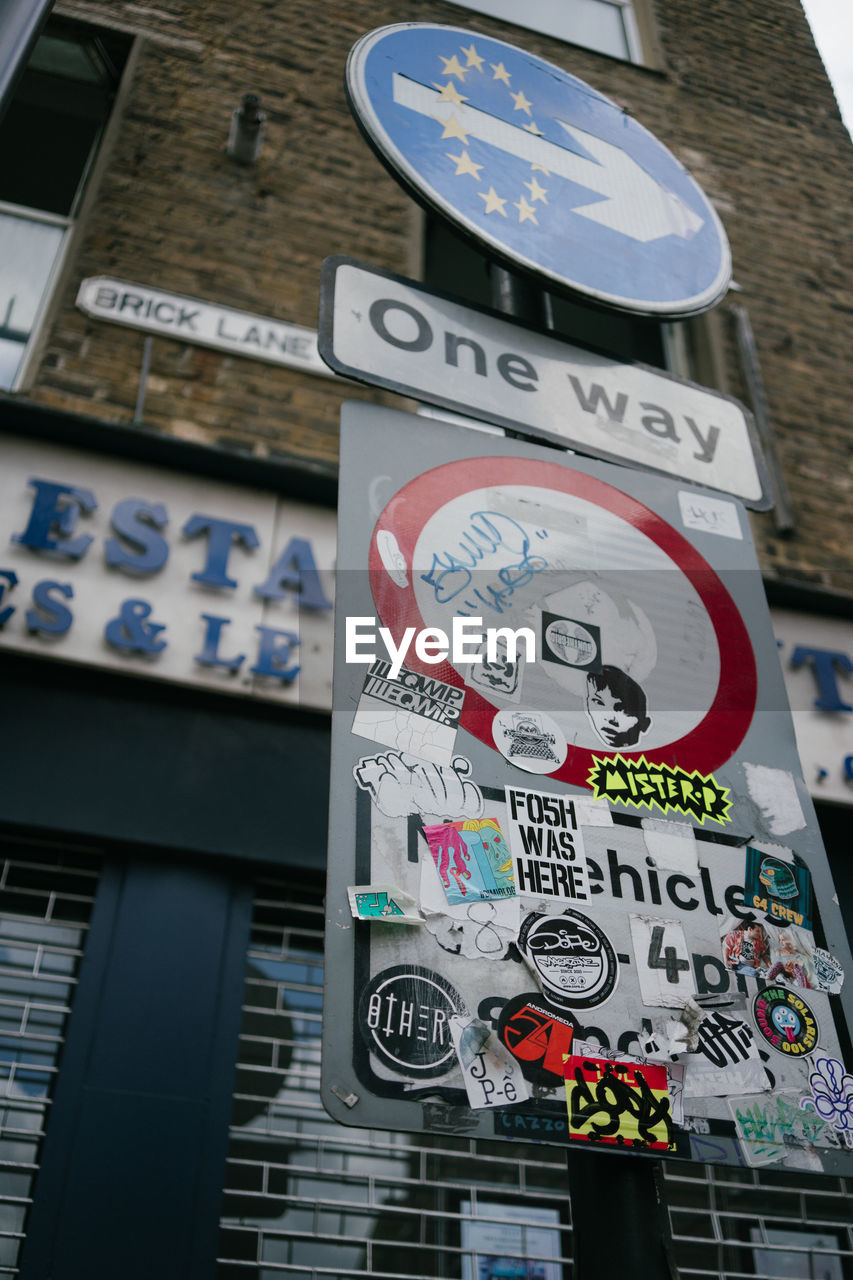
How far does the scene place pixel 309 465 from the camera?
4.43 m

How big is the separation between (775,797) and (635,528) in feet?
1.82

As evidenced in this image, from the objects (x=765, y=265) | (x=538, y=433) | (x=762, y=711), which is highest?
(x=765, y=265)

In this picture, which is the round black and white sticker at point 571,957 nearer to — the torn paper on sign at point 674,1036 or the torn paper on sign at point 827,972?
the torn paper on sign at point 674,1036

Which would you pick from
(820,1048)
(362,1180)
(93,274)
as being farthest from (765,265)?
(820,1048)

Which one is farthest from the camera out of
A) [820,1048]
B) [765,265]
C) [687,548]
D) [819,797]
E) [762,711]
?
[765,265]

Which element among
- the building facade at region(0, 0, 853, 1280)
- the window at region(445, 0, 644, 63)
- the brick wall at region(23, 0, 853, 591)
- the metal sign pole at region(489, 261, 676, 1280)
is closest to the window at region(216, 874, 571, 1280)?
the building facade at region(0, 0, 853, 1280)

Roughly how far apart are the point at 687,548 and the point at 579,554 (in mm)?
265

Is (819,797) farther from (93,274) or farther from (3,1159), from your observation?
(93,274)

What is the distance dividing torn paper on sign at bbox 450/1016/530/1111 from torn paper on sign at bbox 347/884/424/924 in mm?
132

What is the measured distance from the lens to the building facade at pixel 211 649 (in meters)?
3.20

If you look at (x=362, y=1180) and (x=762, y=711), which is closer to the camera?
(x=762, y=711)

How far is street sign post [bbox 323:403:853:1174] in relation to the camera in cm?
122

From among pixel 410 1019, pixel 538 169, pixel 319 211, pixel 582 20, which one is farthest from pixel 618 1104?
pixel 582 20

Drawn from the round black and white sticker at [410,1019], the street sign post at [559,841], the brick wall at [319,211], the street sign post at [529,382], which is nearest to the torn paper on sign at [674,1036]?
the street sign post at [559,841]
